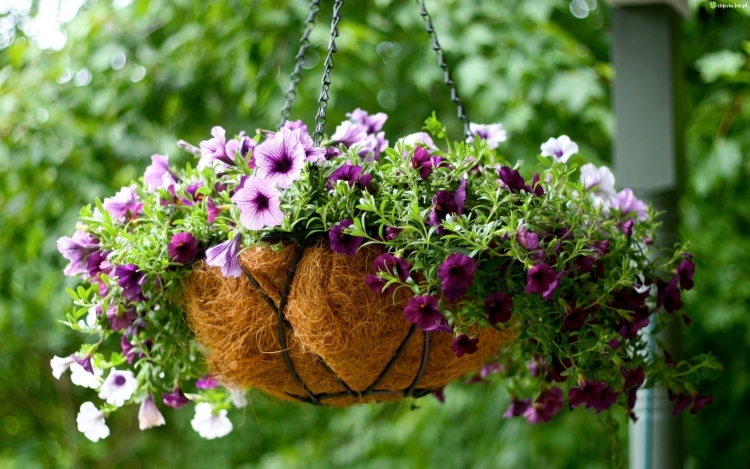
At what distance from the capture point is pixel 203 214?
0.92 meters

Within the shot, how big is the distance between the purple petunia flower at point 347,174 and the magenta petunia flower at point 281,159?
0.06 metres

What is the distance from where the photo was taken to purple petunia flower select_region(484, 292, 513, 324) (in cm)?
82

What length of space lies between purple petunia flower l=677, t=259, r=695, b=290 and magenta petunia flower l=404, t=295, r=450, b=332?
371 mm

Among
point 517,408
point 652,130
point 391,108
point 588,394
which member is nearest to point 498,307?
point 588,394

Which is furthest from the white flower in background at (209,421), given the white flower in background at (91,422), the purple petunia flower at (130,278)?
→ the purple petunia flower at (130,278)

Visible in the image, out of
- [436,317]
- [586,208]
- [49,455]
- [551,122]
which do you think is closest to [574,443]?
[551,122]

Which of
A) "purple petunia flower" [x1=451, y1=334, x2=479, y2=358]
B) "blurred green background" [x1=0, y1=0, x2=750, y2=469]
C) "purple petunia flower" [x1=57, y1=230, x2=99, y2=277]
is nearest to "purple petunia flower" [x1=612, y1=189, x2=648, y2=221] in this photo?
"purple petunia flower" [x1=451, y1=334, x2=479, y2=358]

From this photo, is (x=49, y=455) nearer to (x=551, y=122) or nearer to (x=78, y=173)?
(x=78, y=173)

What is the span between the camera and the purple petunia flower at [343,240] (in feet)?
2.72

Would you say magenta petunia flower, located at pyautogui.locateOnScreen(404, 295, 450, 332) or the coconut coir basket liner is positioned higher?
magenta petunia flower, located at pyautogui.locateOnScreen(404, 295, 450, 332)

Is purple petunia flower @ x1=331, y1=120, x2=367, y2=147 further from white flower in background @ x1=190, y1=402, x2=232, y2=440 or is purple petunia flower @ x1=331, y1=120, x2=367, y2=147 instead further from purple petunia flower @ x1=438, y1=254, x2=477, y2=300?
white flower in background @ x1=190, y1=402, x2=232, y2=440

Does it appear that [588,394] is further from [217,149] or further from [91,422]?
[91,422]

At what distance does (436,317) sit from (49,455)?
316cm

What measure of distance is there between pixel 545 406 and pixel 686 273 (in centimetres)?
27
